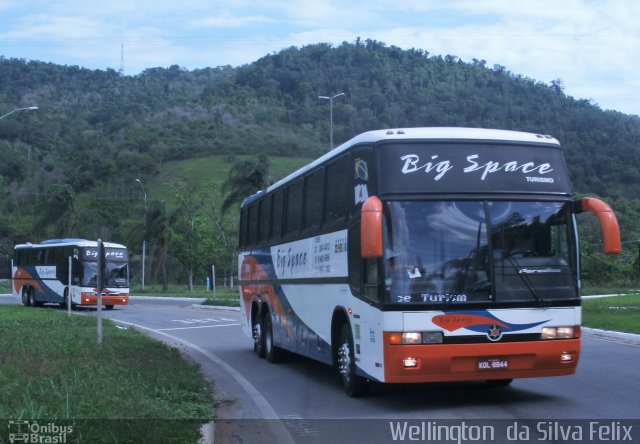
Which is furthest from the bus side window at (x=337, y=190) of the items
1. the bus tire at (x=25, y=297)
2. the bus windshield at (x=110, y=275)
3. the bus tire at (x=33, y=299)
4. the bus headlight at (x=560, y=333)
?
the bus tire at (x=25, y=297)

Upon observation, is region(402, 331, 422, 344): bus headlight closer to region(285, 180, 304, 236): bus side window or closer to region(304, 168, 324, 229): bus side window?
region(304, 168, 324, 229): bus side window

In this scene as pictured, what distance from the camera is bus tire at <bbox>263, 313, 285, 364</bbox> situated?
16.7 m

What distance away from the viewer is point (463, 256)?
10.0 meters

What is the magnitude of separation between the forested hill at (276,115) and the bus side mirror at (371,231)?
42752 millimetres

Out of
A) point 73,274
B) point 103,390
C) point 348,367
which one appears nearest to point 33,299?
point 73,274

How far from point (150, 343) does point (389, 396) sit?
324 inches

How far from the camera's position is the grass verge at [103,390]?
7.85 metres

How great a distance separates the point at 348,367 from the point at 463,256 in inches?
103

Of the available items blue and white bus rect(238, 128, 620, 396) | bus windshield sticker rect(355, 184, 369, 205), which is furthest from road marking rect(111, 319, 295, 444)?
bus windshield sticker rect(355, 184, 369, 205)

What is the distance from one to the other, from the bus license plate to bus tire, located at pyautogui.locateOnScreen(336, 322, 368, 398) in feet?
6.40

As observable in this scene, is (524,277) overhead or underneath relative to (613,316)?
overhead

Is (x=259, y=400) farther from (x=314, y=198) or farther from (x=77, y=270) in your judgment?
(x=77, y=270)

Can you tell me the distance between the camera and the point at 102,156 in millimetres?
92250

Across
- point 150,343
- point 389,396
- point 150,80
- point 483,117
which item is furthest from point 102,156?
point 389,396
